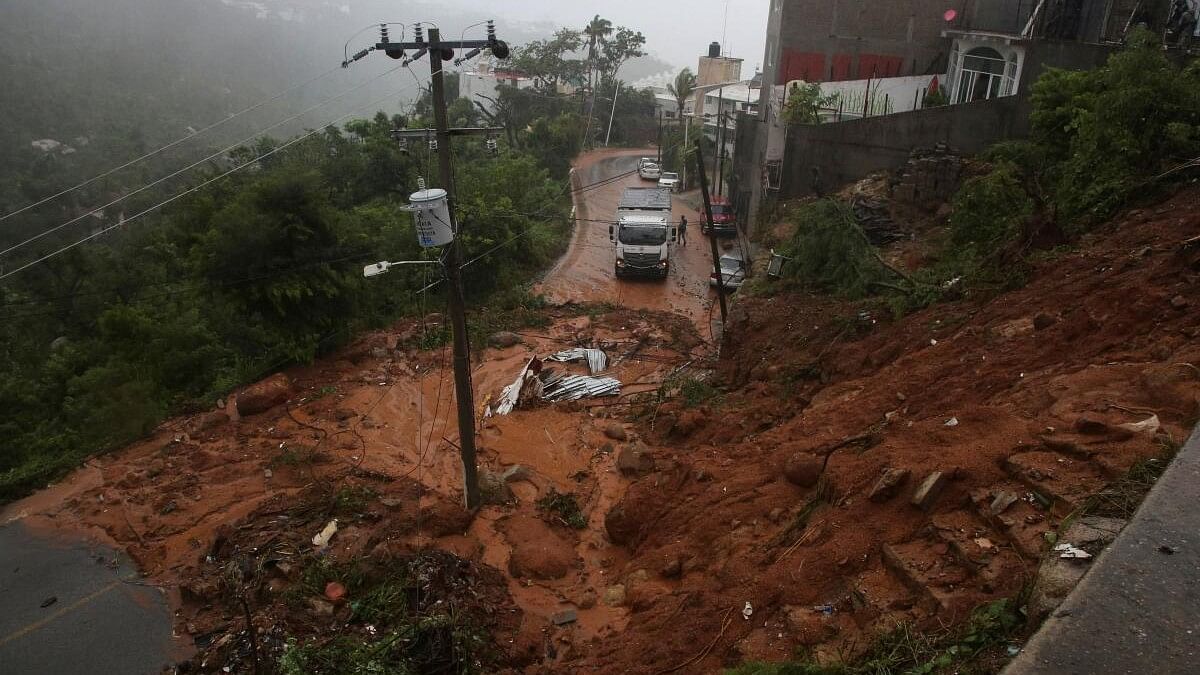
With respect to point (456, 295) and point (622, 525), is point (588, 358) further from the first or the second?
point (456, 295)

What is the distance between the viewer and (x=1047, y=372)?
7.94 metres

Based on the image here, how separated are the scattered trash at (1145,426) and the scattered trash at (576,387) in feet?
33.2

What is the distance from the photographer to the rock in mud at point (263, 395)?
14.3 metres

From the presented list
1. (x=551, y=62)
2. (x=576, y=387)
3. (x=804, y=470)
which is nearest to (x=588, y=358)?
(x=576, y=387)

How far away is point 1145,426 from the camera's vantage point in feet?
19.5

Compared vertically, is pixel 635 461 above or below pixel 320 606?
below

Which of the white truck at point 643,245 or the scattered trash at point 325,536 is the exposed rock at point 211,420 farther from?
the white truck at point 643,245

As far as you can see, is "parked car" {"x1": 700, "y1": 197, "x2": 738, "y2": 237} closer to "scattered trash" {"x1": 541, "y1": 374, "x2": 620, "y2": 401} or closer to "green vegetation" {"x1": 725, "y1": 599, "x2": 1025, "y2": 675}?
"scattered trash" {"x1": 541, "y1": 374, "x2": 620, "y2": 401}

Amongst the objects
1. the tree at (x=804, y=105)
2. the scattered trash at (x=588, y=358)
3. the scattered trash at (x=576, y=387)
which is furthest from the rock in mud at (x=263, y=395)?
the tree at (x=804, y=105)

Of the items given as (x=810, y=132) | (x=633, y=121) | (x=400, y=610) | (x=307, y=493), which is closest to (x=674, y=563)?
(x=400, y=610)

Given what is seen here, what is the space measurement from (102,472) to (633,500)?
9392 millimetres

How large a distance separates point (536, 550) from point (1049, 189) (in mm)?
11930

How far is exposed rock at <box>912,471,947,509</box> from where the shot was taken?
6.24 m

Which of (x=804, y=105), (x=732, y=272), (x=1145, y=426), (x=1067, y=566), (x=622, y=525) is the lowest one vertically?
(x=732, y=272)
